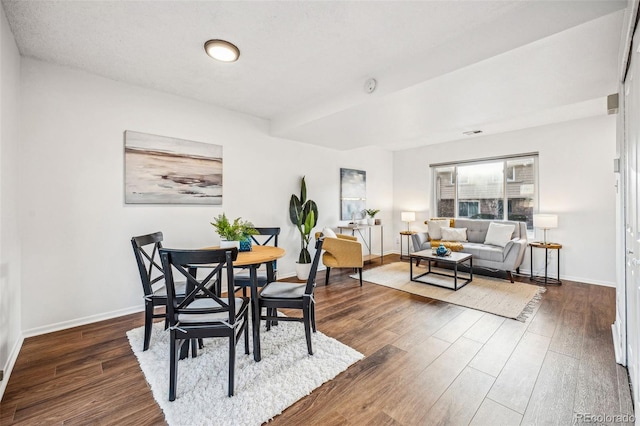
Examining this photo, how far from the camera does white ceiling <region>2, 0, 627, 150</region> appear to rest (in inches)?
73.9

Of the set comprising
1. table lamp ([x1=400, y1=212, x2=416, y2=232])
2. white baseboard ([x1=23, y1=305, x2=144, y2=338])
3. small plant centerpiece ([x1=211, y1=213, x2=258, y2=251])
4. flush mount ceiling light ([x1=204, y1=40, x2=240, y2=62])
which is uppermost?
flush mount ceiling light ([x1=204, y1=40, x2=240, y2=62])

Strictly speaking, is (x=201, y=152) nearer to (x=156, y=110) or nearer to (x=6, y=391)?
(x=156, y=110)

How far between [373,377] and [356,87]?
2.70 m

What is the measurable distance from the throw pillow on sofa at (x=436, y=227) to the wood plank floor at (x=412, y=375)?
262cm

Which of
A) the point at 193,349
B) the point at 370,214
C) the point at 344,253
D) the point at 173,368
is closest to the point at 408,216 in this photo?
the point at 370,214

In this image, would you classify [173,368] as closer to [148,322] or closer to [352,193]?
[148,322]

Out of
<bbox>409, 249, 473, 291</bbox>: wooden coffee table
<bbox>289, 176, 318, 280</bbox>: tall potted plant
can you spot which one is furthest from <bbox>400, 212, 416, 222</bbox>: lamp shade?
<bbox>289, 176, 318, 280</bbox>: tall potted plant

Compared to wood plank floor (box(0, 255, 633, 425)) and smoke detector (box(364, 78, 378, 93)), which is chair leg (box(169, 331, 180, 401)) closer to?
wood plank floor (box(0, 255, 633, 425))

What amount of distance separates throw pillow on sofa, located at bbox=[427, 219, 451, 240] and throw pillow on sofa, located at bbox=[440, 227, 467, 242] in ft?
0.56

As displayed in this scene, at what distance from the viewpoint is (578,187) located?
170 inches

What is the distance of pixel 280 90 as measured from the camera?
3211mm

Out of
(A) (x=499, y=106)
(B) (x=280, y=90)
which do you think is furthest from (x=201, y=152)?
(A) (x=499, y=106)

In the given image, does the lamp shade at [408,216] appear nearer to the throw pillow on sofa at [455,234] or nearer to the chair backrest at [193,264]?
the throw pillow on sofa at [455,234]

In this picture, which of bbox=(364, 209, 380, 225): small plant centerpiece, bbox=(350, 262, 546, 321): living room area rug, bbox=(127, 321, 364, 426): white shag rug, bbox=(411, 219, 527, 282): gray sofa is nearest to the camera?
bbox=(127, 321, 364, 426): white shag rug
